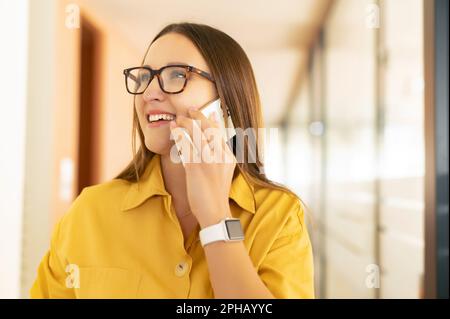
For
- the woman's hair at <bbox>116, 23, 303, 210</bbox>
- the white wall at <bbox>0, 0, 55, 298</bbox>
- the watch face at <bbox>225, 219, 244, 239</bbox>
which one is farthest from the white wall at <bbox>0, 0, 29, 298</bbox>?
the watch face at <bbox>225, 219, 244, 239</bbox>

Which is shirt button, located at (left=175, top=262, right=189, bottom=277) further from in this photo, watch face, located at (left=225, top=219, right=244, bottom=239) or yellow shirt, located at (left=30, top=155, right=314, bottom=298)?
→ watch face, located at (left=225, top=219, right=244, bottom=239)

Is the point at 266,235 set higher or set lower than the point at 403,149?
lower

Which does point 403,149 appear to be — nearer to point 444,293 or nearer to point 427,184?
point 427,184

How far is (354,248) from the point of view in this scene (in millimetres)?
1585

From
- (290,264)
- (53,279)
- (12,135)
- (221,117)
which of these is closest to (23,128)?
(12,135)

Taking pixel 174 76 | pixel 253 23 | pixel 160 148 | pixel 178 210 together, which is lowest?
pixel 178 210

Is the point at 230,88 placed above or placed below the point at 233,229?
above

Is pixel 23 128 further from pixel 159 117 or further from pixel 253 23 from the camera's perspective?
pixel 253 23

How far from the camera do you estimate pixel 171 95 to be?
0.70 m

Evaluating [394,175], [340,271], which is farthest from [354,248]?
[394,175]

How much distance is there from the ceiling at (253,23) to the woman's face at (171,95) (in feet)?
0.37

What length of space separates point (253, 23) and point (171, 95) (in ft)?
0.97
